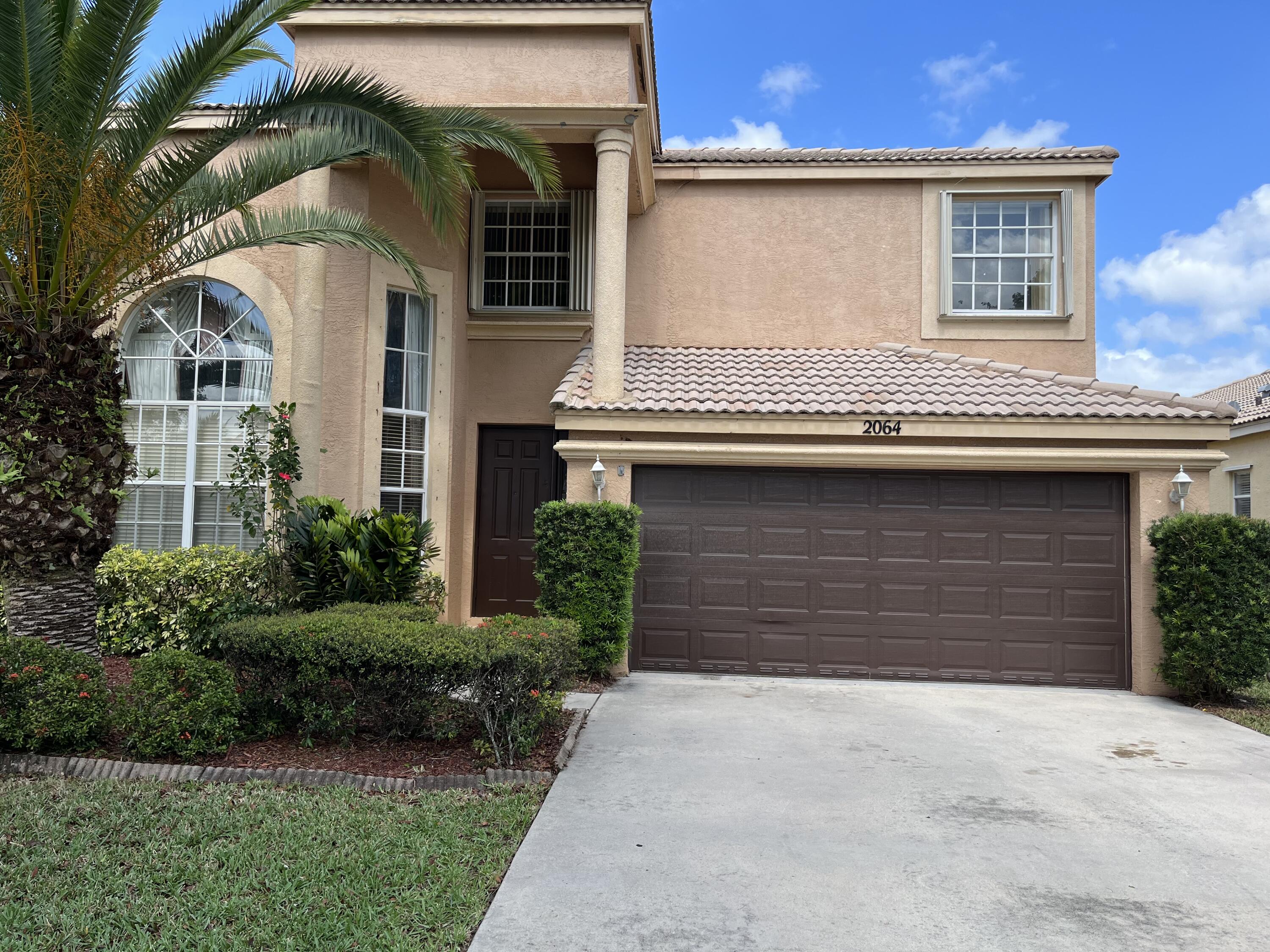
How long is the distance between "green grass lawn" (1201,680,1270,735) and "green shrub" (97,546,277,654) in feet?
31.8

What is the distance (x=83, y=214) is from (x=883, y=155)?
995cm

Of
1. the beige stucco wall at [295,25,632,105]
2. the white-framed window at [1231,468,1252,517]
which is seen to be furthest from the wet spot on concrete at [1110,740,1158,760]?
the white-framed window at [1231,468,1252,517]

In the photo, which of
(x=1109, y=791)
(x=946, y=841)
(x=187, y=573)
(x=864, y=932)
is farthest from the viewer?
(x=187, y=573)

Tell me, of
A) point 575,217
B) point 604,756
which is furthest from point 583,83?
point 604,756

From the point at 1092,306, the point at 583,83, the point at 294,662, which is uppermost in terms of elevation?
the point at 583,83

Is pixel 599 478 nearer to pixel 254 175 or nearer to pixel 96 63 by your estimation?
pixel 254 175

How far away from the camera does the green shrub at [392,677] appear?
238 inches

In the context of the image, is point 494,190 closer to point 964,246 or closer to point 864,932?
point 964,246

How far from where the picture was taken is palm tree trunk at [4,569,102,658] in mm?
6562

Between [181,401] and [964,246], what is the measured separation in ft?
34.6

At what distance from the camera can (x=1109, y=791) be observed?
20.0ft

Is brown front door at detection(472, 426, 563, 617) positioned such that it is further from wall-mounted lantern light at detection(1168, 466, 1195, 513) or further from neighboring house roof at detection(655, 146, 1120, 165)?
wall-mounted lantern light at detection(1168, 466, 1195, 513)

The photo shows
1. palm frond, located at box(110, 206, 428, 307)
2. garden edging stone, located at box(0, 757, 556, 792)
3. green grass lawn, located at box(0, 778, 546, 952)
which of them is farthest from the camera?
palm frond, located at box(110, 206, 428, 307)

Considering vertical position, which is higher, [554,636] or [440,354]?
[440,354]
